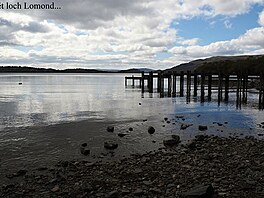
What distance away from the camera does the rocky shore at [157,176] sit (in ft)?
32.4

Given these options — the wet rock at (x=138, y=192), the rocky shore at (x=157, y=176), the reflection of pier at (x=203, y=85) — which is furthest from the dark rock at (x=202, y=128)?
the reflection of pier at (x=203, y=85)

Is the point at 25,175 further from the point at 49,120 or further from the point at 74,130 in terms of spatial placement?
the point at 49,120

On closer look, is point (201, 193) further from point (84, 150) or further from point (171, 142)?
point (171, 142)

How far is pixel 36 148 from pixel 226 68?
90.0m

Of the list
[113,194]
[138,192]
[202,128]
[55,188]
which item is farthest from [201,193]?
[202,128]

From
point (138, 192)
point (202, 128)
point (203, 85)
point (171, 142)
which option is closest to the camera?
point (138, 192)

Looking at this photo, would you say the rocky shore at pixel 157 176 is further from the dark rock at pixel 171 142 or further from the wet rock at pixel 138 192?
the dark rock at pixel 171 142

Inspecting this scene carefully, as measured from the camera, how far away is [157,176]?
38.2ft

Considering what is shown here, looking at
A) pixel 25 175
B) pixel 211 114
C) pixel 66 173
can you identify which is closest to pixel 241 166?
pixel 66 173

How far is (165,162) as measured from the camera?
13.7 meters

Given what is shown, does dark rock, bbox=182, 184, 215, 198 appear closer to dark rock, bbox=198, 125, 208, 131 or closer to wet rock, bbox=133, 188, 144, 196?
wet rock, bbox=133, 188, 144, 196

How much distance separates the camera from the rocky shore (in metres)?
9.88

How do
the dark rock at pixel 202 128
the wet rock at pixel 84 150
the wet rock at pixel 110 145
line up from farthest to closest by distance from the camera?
the dark rock at pixel 202 128 < the wet rock at pixel 110 145 < the wet rock at pixel 84 150

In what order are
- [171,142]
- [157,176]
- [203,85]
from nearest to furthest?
[157,176] < [171,142] < [203,85]
